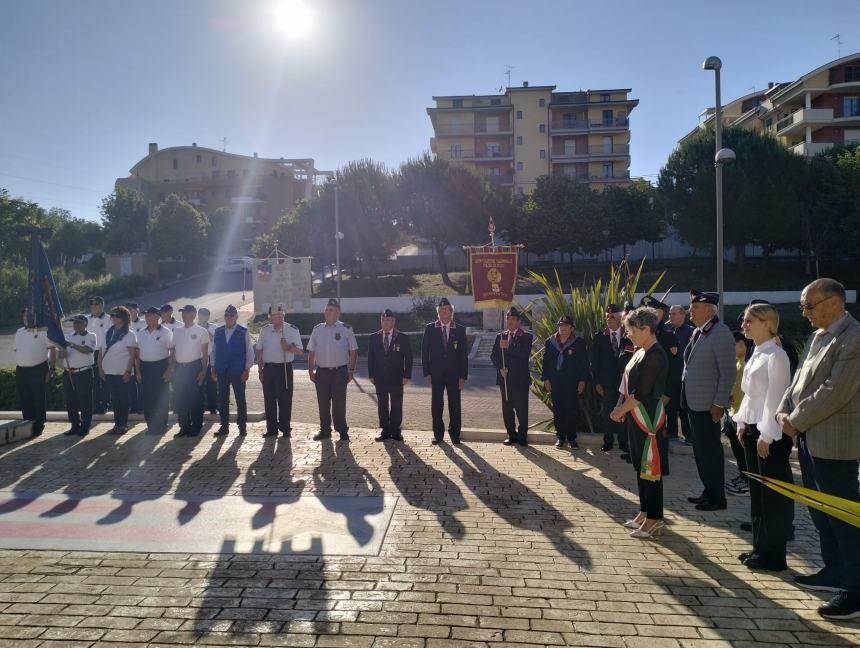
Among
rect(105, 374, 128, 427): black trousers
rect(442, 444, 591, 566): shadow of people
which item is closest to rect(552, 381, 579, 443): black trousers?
rect(442, 444, 591, 566): shadow of people

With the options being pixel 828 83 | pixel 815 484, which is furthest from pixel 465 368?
pixel 828 83

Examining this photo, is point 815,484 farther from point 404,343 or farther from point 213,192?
point 213,192

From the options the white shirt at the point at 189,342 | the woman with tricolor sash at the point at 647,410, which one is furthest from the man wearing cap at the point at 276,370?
the woman with tricolor sash at the point at 647,410

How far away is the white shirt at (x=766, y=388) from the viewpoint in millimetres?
4355

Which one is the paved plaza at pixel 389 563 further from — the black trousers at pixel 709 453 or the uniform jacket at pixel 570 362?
the uniform jacket at pixel 570 362

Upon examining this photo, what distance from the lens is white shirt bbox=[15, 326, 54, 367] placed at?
8.80m

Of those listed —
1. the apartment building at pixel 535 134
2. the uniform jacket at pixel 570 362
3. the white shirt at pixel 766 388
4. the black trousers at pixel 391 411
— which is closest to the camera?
the white shirt at pixel 766 388

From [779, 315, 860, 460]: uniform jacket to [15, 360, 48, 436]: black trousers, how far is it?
912 cm

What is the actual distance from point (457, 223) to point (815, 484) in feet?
123

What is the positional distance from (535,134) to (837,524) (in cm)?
6168

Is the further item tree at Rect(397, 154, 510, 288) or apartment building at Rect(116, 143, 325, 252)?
apartment building at Rect(116, 143, 325, 252)

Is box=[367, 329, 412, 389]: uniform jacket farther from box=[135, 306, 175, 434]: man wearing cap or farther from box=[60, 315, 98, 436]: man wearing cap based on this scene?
box=[60, 315, 98, 436]: man wearing cap

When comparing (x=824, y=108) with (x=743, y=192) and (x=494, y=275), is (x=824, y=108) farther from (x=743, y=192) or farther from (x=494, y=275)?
(x=494, y=275)

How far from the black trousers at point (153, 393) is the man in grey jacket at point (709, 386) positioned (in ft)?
22.9
